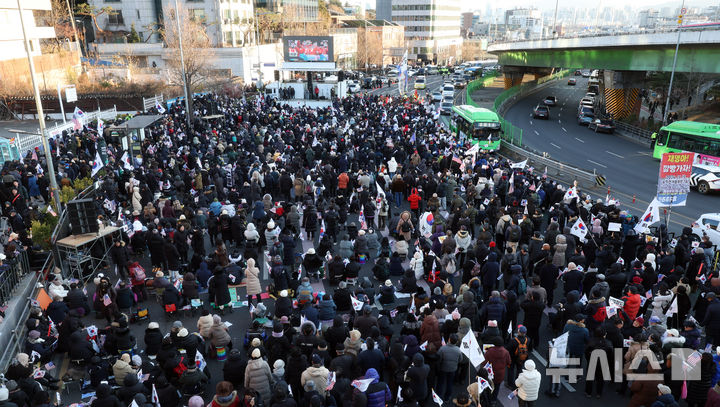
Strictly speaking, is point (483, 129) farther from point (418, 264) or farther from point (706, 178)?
point (418, 264)

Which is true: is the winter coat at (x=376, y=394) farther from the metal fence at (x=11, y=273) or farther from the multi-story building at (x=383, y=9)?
the multi-story building at (x=383, y=9)

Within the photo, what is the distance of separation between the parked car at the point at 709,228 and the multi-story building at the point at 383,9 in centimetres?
18285

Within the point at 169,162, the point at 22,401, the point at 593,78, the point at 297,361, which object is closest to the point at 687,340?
the point at 297,361

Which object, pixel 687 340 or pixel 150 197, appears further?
pixel 150 197

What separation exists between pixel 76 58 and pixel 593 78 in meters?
70.9

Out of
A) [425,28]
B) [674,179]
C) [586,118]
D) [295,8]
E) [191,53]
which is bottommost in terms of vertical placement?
[586,118]

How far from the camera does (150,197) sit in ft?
58.6

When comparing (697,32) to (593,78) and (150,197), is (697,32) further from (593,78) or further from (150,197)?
(593,78)

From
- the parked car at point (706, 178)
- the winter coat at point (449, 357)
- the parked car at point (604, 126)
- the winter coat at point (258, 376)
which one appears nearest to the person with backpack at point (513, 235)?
the winter coat at point (449, 357)

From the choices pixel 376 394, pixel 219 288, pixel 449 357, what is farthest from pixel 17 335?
pixel 449 357

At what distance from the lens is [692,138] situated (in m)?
27.0

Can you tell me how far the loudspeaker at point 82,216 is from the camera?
13.6 meters

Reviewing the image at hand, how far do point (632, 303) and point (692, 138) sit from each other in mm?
21010

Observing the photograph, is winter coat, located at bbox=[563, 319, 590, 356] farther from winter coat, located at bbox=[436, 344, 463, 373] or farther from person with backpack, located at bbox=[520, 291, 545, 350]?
winter coat, located at bbox=[436, 344, 463, 373]
